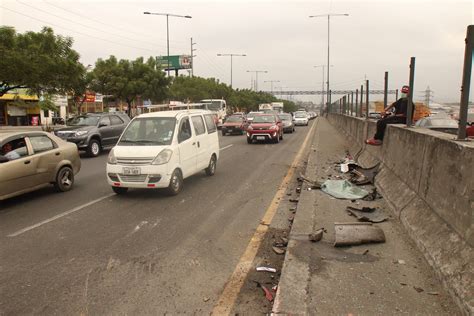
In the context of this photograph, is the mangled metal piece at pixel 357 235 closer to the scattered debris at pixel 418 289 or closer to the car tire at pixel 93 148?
the scattered debris at pixel 418 289

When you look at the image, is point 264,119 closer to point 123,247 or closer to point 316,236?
point 316,236

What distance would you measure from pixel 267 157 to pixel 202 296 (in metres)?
11.3

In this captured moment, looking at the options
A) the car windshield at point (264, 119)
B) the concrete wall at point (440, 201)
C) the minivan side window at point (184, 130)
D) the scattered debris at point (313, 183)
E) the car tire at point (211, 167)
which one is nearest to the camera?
the concrete wall at point (440, 201)

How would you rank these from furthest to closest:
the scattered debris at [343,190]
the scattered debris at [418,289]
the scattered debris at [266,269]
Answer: the scattered debris at [343,190] → the scattered debris at [266,269] → the scattered debris at [418,289]

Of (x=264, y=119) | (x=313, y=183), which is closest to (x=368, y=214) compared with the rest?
(x=313, y=183)

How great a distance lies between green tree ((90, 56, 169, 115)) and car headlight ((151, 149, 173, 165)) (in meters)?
24.4

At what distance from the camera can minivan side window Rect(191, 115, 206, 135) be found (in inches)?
392

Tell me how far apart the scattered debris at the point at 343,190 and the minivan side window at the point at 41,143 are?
19.2ft

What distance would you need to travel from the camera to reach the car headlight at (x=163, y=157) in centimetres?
804

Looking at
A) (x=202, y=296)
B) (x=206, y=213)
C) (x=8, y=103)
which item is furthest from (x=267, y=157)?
(x=8, y=103)

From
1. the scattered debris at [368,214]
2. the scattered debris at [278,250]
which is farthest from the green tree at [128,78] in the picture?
the scattered debris at [278,250]

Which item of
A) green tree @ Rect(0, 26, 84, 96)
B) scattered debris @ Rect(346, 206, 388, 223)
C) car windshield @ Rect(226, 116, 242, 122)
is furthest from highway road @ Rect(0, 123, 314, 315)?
car windshield @ Rect(226, 116, 242, 122)

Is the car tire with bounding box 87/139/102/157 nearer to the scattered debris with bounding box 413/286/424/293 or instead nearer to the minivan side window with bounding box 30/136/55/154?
the minivan side window with bounding box 30/136/55/154

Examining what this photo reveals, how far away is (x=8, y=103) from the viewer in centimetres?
4588
